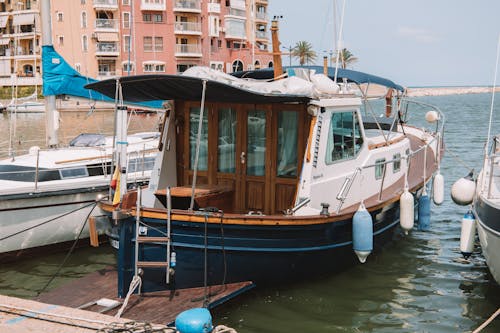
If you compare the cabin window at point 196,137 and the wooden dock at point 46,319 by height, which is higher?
the cabin window at point 196,137

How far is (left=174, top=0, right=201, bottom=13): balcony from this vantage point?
210 feet

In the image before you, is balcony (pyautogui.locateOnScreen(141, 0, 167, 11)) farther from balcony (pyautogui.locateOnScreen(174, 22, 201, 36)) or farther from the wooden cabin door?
the wooden cabin door

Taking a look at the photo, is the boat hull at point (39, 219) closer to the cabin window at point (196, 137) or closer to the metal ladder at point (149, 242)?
the cabin window at point (196, 137)

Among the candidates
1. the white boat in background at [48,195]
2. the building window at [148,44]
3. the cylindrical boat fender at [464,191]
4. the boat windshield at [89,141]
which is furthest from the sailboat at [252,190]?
the building window at [148,44]

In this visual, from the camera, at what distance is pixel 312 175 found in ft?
29.6

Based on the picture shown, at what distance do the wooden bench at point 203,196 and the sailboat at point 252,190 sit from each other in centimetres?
2

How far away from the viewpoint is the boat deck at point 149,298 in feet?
25.2

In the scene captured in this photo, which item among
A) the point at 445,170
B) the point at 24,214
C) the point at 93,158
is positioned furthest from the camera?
the point at 445,170

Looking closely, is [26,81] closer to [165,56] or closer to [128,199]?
[165,56]

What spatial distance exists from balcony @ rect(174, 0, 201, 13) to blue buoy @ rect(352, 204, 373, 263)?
58195 millimetres

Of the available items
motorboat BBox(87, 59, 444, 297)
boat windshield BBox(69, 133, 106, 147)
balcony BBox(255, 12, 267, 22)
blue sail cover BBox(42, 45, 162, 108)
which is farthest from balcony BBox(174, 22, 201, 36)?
motorboat BBox(87, 59, 444, 297)

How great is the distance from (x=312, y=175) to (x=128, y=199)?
274cm

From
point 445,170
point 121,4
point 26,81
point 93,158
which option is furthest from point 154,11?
point 93,158

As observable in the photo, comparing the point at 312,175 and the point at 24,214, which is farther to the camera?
the point at 24,214
